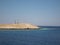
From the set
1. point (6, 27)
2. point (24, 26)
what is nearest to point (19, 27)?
point (24, 26)

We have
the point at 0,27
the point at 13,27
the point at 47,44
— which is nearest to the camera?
the point at 47,44

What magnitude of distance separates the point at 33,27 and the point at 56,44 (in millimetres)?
20954

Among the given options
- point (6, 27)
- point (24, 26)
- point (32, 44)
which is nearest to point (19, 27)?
point (24, 26)

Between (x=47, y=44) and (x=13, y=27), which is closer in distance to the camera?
(x=47, y=44)

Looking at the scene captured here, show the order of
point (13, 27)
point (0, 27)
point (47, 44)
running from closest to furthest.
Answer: point (47, 44)
point (0, 27)
point (13, 27)

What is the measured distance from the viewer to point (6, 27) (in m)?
25.6

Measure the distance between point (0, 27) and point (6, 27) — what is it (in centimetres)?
134

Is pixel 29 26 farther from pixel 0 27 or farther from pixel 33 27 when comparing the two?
pixel 0 27

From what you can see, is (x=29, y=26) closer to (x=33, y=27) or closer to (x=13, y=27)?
(x=33, y=27)

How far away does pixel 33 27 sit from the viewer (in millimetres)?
27750

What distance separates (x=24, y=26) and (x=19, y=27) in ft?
3.30

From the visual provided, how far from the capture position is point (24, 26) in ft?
88.3

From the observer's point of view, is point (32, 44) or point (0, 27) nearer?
point (32, 44)

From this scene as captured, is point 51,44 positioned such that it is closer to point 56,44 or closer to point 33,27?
point 56,44
